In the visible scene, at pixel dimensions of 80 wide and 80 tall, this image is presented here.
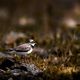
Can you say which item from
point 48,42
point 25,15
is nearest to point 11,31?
point 48,42

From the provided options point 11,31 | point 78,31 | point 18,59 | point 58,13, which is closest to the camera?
point 18,59

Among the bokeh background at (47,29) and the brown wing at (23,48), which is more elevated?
the bokeh background at (47,29)

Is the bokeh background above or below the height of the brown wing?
above

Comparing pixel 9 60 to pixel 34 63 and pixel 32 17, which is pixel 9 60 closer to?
pixel 34 63

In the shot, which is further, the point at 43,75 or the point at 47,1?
the point at 47,1

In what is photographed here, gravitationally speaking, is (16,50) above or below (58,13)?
below

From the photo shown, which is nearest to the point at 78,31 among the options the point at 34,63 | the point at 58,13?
the point at 34,63

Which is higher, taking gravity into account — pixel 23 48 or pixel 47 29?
pixel 47 29

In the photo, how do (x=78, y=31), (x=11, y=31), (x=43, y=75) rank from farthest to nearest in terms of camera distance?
(x=11, y=31)
(x=78, y=31)
(x=43, y=75)

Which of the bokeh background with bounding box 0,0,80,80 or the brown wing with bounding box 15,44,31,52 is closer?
the brown wing with bounding box 15,44,31,52

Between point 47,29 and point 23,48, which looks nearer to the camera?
point 23,48

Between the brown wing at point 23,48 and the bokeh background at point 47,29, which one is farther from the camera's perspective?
the bokeh background at point 47,29
